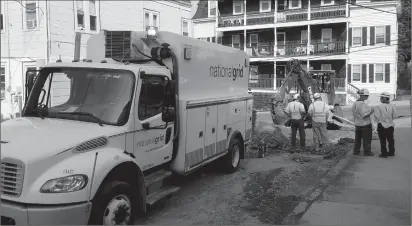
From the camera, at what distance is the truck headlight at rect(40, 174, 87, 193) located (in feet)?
14.3

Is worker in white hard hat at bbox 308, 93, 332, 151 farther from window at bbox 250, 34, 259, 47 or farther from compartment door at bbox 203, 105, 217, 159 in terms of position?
window at bbox 250, 34, 259, 47

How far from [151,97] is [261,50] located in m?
32.1

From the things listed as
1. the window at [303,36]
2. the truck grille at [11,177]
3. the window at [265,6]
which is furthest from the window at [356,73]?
the truck grille at [11,177]

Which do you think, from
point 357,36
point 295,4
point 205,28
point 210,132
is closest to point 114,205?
point 210,132

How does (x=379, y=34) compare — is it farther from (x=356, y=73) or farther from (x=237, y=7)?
(x=237, y=7)

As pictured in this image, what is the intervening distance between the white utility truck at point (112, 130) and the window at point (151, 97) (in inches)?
0.6

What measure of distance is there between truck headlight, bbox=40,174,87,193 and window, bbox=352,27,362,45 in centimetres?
3328

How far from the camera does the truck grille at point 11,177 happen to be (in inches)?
171

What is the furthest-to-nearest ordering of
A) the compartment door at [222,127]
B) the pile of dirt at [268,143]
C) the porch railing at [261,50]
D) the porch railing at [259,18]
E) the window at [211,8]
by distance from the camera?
the window at [211,8] < the porch railing at [261,50] < the porch railing at [259,18] < the pile of dirt at [268,143] < the compartment door at [222,127]

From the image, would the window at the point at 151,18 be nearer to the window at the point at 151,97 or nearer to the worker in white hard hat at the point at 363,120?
the worker in white hard hat at the point at 363,120

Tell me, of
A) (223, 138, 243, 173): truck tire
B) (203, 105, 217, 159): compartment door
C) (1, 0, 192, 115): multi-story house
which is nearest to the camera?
(203, 105, 217, 159): compartment door

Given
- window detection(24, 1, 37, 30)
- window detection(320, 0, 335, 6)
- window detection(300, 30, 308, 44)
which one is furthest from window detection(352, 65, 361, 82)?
window detection(24, 1, 37, 30)

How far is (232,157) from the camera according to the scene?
367 inches

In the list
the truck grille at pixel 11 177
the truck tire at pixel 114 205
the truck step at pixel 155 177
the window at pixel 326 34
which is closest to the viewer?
the truck grille at pixel 11 177
